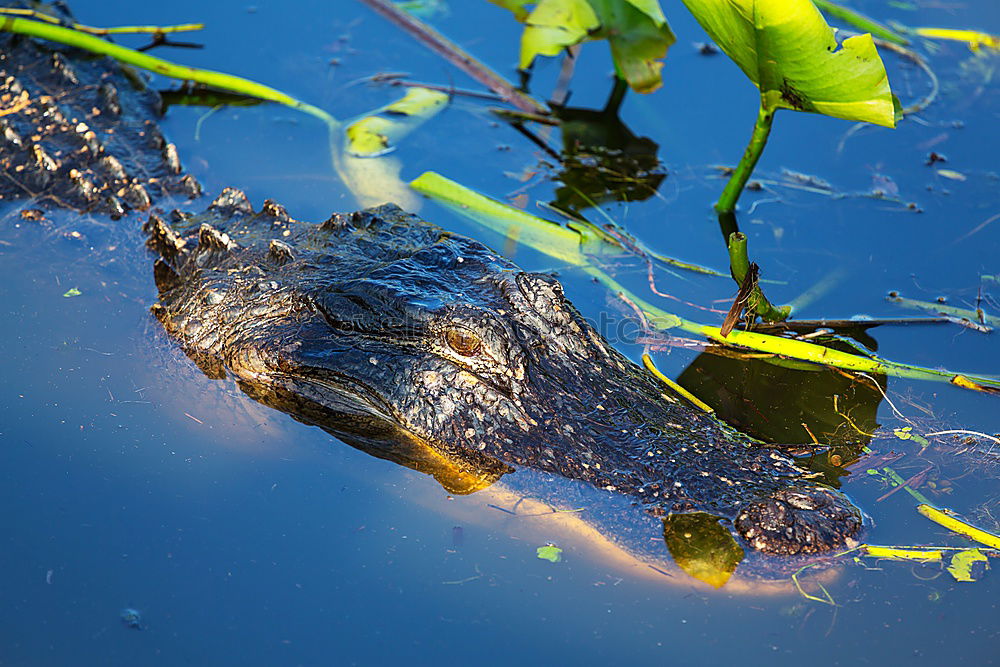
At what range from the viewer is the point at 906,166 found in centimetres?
513

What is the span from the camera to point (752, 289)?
3.57 metres

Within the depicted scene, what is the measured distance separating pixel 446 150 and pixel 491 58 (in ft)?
3.24

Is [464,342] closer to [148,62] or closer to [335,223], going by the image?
[335,223]

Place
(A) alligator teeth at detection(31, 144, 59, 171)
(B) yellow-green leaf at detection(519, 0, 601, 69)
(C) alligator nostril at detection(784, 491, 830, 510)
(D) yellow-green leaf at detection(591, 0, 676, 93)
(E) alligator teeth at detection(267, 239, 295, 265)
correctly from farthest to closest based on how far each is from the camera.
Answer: (B) yellow-green leaf at detection(519, 0, 601, 69), (D) yellow-green leaf at detection(591, 0, 676, 93), (A) alligator teeth at detection(31, 144, 59, 171), (E) alligator teeth at detection(267, 239, 295, 265), (C) alligator nostril at detection(784, 491, 830, 510)

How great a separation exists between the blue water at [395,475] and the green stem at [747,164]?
0.41 feet

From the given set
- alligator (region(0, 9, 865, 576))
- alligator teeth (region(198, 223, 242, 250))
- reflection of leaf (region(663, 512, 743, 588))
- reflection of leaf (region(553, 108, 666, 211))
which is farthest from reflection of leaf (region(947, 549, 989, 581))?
alligator teeth (region(198, 223, 242, 250))

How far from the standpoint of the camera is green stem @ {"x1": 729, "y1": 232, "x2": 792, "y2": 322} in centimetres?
367

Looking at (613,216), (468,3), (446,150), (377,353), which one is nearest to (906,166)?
(613,216)

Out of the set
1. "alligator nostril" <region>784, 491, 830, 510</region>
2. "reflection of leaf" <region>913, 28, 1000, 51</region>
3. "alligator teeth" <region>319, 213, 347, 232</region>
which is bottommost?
"alligator nostril" <region>784, 491, 830, 510</region>

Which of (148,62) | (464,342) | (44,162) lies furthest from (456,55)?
(464,342)

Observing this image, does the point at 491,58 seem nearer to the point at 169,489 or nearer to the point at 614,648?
the point at 169,489

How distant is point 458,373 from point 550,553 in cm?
66

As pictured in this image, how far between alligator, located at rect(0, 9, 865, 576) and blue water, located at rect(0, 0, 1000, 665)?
0.15 metres

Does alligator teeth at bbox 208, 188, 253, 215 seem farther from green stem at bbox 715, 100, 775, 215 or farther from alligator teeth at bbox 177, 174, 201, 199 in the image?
green stem at bbox 715, 100, 775, 215
